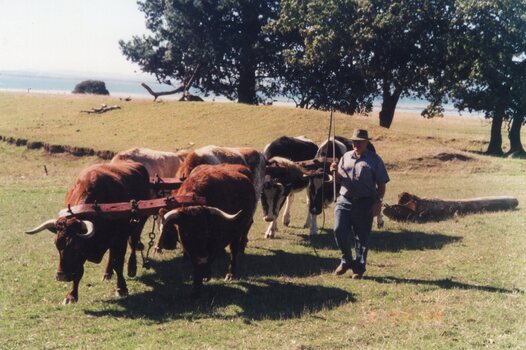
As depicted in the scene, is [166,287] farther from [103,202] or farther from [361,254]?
[361,254]

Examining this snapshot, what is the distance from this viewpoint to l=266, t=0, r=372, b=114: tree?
37562 mm

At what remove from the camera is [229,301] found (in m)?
8.43

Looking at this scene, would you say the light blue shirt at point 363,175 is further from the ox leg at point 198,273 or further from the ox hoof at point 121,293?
the ox hoof at point 121,293

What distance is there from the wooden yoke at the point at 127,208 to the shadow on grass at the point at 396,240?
4446 mm

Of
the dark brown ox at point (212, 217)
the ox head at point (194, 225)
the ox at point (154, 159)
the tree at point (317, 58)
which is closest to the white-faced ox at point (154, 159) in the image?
the ox at point (154, 159)

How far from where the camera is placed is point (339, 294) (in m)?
8.63

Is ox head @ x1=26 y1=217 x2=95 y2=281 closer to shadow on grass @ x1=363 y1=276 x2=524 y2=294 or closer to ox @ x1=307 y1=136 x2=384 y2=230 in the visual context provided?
shadow on grass @ x1=363 y1=276 x2=524 y2=294

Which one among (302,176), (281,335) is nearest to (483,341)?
(281,335)

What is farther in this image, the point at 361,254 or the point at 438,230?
the point at 438,230

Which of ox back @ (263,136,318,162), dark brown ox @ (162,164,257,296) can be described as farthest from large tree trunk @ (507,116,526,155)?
dark brown ox @ (162,164,257,296)

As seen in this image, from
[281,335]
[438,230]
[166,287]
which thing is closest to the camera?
[281,335]

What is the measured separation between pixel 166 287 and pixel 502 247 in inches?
268

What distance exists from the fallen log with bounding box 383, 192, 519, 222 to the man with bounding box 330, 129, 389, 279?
556cm

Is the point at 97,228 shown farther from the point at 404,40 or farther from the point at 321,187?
the point at 404,40
